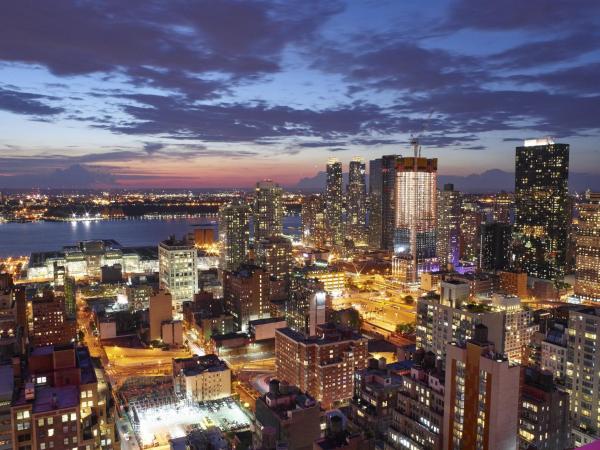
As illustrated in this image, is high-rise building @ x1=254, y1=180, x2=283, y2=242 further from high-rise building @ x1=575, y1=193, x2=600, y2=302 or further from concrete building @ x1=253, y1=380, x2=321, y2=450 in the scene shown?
concrete building @ x1=253, y1=380, x2=321, y2=450

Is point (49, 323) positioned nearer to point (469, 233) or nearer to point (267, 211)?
point (267, 211)

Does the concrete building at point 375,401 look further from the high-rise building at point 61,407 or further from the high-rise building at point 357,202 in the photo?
the high-rise building at point 357,202

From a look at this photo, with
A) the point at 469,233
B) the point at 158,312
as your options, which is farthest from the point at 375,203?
the point at 158,312

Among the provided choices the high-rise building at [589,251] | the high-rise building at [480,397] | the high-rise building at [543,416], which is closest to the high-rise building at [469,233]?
the high-rise building at [589,251]

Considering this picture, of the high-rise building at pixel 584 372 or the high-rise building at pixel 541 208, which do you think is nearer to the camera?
the high-rise building at pixel 584 372

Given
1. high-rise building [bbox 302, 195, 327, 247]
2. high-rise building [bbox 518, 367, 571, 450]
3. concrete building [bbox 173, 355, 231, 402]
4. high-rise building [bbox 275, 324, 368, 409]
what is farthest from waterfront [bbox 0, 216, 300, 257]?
high-rise building [bbox 518, 367, 571, 450]
